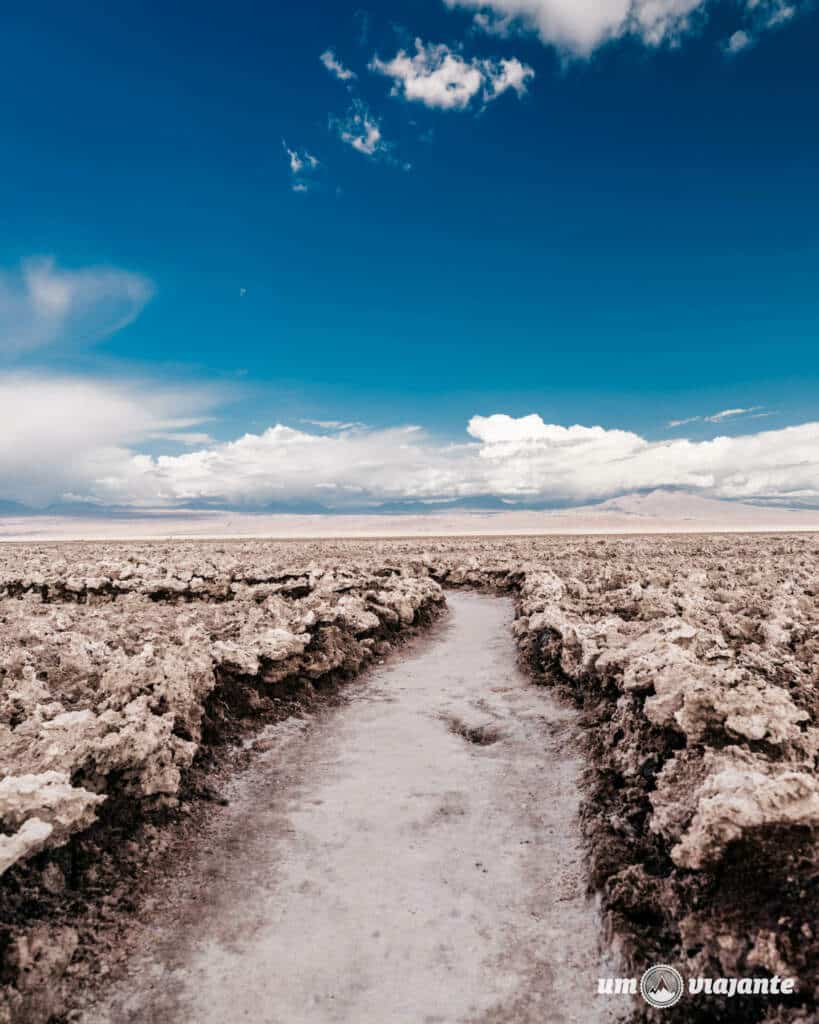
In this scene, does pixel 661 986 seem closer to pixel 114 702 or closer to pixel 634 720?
pixel 634 720

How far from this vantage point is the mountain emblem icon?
4070 millimetres

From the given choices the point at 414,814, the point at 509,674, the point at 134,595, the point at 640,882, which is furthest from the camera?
the point at 134,595

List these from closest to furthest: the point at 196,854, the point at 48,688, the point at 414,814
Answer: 1. the point at 196,854
2. the point at 414,814
3. the point at 48,688

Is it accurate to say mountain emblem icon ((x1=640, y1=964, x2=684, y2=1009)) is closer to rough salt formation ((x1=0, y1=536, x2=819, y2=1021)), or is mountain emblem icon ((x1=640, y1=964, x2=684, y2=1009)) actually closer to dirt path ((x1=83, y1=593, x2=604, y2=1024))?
rough salt formation ((x1=0, y1=536, x2=819, y2=1021))

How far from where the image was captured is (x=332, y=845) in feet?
21.4

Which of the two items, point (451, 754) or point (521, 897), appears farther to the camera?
point (451, 754)

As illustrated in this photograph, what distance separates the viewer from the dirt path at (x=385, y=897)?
4465mm

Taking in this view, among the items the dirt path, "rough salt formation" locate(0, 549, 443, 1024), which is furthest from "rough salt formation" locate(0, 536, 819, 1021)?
the dirt path

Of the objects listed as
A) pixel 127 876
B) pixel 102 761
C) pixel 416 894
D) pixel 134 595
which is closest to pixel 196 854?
pixel 127 876

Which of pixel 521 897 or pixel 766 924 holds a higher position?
pixel 766 924

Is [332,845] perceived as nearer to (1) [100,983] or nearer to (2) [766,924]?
(1) [100,983]

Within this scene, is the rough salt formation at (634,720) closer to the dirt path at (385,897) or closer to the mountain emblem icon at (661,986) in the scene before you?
the mountain emblem icon at (661,986)

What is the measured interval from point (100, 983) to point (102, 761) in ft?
7.57

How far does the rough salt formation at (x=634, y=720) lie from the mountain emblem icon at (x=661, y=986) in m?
0.13
